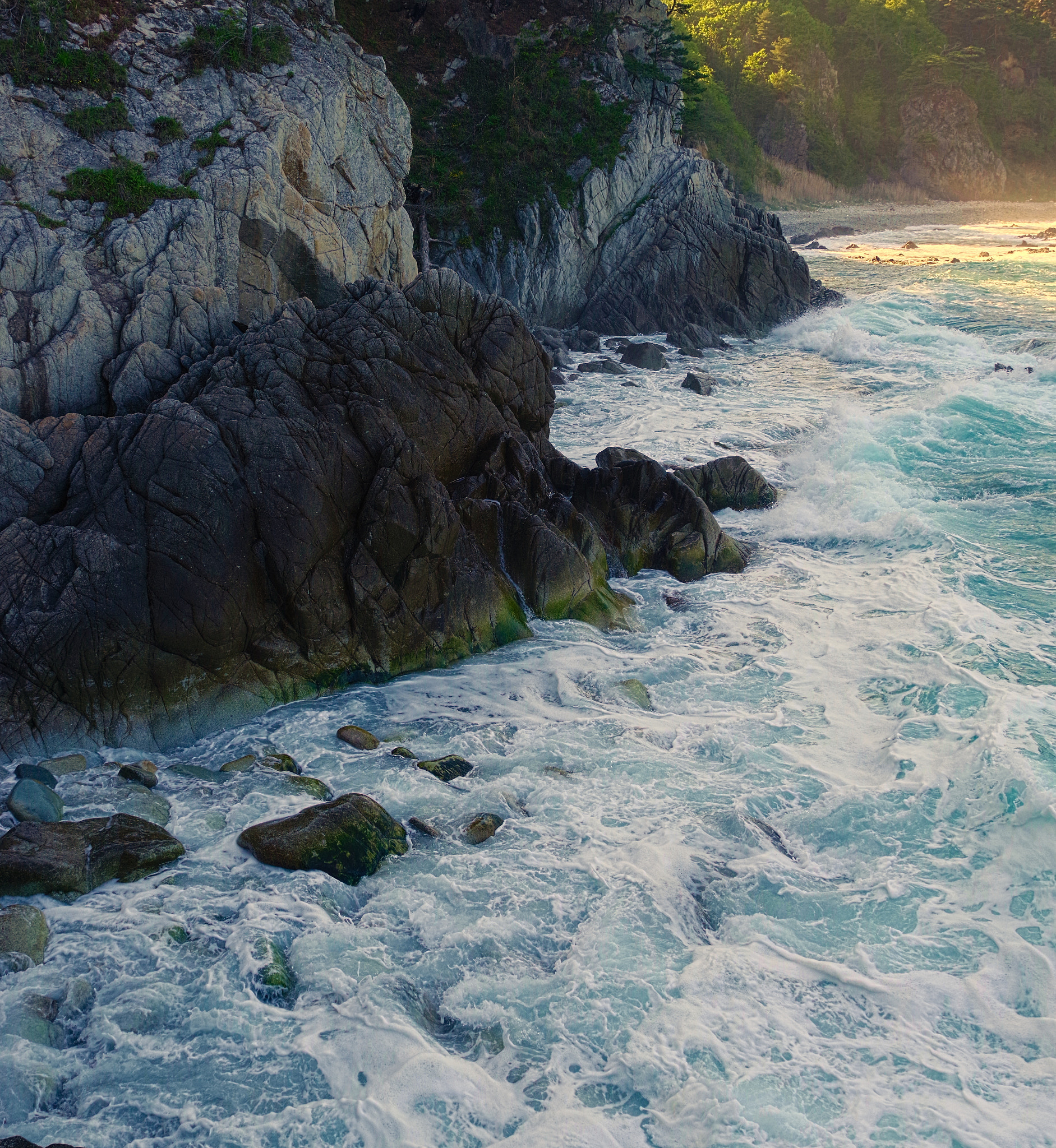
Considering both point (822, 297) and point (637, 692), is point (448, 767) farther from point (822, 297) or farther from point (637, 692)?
point (822, 297)

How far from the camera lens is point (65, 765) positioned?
9461 millimetres

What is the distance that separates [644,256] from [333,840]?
95.1 ft

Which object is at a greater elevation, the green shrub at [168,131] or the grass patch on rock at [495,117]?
the grass patch on rock at [495,117]

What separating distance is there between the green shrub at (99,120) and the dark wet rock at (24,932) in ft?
41.4

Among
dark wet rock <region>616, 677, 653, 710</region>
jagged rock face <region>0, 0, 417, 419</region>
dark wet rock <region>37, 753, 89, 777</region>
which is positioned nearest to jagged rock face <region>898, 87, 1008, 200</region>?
jagged rock face <region>0, 0, 417, 419</region>

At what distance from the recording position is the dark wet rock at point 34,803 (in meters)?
8.44

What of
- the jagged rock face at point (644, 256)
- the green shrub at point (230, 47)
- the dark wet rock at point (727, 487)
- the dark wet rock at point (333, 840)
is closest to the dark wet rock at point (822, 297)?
the jagged rock face at point (644, 256)

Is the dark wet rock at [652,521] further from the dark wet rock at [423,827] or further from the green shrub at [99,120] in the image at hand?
the green shrub at [99,120]

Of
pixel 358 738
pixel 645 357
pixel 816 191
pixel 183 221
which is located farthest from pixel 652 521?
pixel 816 191

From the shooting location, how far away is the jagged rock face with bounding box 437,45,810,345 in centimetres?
3155

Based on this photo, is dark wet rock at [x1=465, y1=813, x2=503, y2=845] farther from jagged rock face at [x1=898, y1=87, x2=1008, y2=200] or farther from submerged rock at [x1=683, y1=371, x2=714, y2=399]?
jagged rock face at [x1=898, y1=87, x2=1008, y2=200]

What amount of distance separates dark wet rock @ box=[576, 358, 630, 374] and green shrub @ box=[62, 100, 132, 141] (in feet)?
45.3

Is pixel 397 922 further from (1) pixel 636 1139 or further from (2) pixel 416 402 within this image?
(2) pixel 416 402

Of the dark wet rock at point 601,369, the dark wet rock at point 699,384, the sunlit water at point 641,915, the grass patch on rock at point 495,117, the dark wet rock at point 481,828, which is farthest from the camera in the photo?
the grass patch on rock at point 495,117
